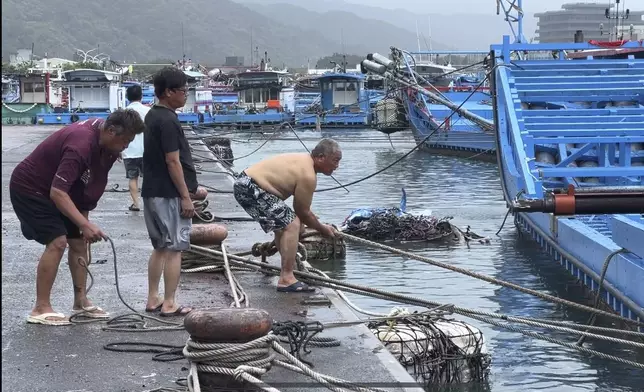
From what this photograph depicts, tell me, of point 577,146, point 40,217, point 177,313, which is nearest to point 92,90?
point 577,146

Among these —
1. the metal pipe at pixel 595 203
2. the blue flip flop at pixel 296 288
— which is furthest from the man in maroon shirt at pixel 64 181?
the metal pipe at pixel 595 203

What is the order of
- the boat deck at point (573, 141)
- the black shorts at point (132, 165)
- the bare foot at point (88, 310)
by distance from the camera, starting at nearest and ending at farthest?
the bare foot at point (88, 310), the boat deck at point (573, 141), the black shorts at point (132, 165)

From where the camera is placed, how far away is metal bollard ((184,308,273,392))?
5887 millimetres

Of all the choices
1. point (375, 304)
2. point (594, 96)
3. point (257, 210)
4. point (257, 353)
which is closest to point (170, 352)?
point (257, 353)

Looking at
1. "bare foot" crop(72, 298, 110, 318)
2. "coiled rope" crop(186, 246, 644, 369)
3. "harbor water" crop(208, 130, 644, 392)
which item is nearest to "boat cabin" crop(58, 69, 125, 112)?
"harbor water" crop(208, 130, 644, 392)

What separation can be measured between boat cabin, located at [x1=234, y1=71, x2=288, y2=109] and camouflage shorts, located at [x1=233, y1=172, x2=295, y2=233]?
51.7 metres

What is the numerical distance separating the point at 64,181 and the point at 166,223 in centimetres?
98

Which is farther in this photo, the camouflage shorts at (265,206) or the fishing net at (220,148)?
the fishing net at (220,148)

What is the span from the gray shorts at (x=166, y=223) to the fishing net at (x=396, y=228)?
9.32 metres

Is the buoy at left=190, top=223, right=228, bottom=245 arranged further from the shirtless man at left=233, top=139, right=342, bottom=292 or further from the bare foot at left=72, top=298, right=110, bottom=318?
the bare foot at left=72, top=298, right=110, bottom=318

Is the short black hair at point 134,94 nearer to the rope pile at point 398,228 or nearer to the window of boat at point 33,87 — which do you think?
the rope pile at point 398,228

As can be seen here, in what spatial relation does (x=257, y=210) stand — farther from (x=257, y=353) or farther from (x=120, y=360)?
(x=257, y=353)

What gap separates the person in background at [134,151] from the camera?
1276 centimetres

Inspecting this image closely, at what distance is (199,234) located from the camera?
9898 mm
